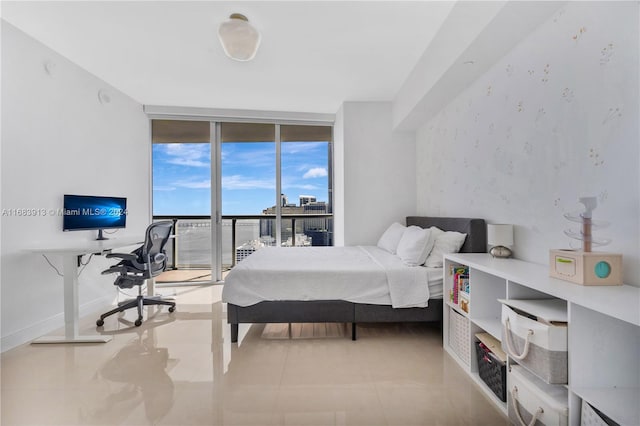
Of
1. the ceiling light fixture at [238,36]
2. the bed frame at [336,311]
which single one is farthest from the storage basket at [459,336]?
the ceiling light fixture at [238,36]

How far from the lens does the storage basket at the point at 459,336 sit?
79.3 inches

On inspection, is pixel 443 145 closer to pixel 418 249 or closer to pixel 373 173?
pixel 373 173

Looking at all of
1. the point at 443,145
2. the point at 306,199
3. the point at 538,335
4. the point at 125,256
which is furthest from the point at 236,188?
the point at 538,335

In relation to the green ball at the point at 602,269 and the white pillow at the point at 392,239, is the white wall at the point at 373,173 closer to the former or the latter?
the white pillow at the point at 392,239

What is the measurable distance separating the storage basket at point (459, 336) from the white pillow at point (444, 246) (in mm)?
414

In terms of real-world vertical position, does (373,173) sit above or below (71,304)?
above

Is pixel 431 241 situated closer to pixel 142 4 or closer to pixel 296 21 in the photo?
pixel 296 21

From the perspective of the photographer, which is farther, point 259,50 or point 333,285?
point 259,50

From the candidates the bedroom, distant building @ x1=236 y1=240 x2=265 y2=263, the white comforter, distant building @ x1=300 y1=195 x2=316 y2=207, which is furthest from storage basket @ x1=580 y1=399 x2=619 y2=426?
distant building @ x1=236 y1=240 x2=265 y2=263

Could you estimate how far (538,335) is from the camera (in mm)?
1278

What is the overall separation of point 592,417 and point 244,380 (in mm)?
1803

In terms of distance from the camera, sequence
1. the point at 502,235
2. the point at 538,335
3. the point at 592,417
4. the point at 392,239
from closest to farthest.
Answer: the point at 592,417 → the point at 538,335 → the point at 502,235 → the point at 392,239

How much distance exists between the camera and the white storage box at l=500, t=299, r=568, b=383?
4.00 feet

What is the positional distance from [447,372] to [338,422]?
0.93 metres
